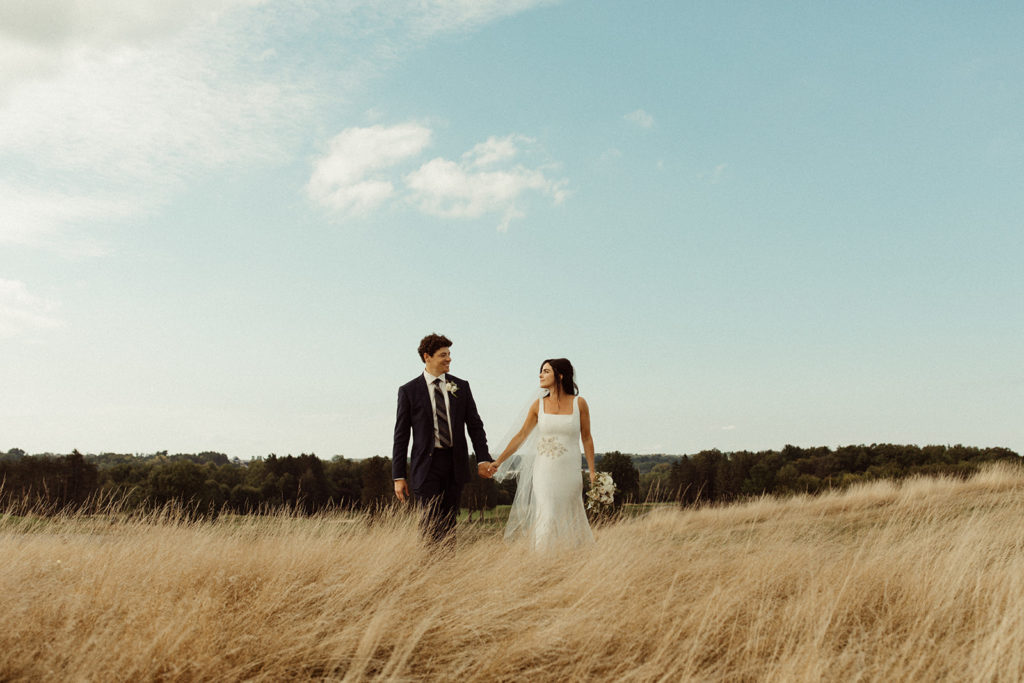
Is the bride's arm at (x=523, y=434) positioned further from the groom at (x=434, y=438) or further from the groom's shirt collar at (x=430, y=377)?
the groom's shirt collar at (x=430, y=377)

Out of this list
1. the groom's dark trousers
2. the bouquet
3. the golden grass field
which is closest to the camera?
the golden grass field

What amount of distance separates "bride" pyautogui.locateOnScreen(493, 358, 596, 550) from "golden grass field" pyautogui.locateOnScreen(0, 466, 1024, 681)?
0.77 meters

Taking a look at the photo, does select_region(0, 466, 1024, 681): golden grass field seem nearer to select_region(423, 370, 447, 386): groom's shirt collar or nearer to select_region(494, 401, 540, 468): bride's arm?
select_region(494, 401, 540, 468): bride's arm

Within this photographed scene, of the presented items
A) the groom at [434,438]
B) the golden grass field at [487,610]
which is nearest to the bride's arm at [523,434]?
the golden grass field at [487,610]

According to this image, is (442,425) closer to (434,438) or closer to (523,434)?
(434,438)

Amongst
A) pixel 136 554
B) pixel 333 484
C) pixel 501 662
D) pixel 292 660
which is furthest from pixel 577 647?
pixel 333 484

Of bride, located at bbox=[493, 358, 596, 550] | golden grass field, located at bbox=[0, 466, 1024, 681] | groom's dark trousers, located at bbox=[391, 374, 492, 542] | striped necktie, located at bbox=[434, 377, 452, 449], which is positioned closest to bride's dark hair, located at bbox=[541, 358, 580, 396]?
bride, located at bbox=[493, 358, 596, 550]

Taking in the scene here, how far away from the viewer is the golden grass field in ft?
13.1

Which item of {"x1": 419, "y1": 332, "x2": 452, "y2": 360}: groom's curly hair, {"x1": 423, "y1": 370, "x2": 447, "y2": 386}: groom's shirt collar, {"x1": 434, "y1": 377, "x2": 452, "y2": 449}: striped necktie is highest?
{"x1": 419, "y1": 332, "x2": 452, "y2": 360}: groom's curly hair

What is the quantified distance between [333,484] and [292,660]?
5489 cm

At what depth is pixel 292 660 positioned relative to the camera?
3996mm

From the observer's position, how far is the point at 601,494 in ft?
29.8

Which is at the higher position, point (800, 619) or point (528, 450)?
point (528, 450)

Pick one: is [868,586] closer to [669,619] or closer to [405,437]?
[669,619]
